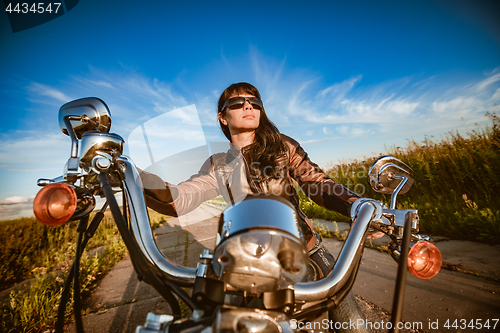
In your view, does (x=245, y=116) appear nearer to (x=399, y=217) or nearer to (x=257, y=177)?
(x=257, y=177)

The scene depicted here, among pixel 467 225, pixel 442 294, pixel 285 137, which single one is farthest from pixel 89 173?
pixel 467 225

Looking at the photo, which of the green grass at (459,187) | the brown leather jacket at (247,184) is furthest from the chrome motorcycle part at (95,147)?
A: the green grass at (459,187)

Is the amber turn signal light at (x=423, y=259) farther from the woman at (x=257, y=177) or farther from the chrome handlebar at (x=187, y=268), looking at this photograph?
the woman at (x=257, y=177)

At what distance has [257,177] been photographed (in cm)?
173

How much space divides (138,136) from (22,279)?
3760mm

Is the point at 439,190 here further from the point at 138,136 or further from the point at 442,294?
the point at 138,136

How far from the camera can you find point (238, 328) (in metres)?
0.43

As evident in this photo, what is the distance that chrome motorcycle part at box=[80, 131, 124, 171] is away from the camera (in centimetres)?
73

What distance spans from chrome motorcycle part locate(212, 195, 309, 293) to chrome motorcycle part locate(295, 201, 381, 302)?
175 mm

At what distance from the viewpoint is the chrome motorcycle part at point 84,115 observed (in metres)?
0.86

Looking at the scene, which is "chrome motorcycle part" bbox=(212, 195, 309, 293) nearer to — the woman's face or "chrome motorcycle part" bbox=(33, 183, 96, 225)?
"chrome motorcycle part" bbox=(33, 183, 96, 225)

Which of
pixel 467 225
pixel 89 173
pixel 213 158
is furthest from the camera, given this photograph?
pixel 467 225

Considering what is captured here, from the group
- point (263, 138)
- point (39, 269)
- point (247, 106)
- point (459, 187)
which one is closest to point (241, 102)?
point (247, 106)

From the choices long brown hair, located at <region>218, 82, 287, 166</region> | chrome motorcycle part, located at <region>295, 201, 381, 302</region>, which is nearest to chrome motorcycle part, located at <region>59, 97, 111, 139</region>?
chrome motorcycle part, located at <region>295, 201, 381, 302</region>
